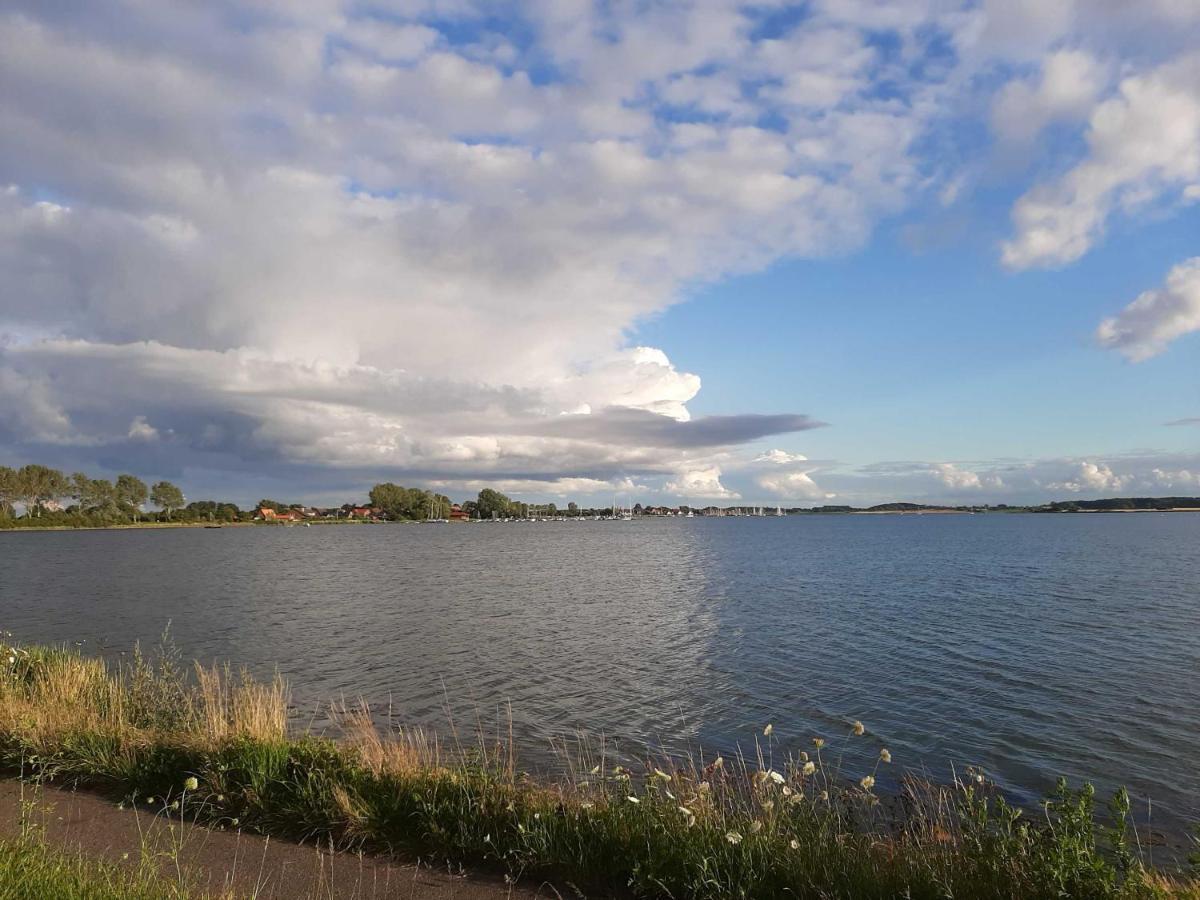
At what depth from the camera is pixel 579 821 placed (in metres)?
8.52

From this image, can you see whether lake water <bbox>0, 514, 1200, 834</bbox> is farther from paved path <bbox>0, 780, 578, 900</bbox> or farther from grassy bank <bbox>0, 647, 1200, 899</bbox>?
paved path <bbox>0, 780, 578, 900</bbox>

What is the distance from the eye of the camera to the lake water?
18984 mm

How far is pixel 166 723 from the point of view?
43.5ft

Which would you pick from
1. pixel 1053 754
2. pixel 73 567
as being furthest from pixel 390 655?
pixel 73 567

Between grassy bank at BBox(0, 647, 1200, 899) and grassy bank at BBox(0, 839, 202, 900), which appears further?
grassy bank at BBox(0, 647, 1200, 899)

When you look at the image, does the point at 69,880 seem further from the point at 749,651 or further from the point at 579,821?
the point at 749,651

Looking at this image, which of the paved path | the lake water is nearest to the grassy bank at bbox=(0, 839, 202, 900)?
the paved path

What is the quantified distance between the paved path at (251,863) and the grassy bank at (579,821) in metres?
0.33

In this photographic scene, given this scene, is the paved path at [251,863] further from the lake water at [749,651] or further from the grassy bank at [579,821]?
the lake water at [749,651]

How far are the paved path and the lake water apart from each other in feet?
29.3

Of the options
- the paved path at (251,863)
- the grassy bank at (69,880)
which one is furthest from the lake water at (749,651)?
the grassy bank at (69,880)

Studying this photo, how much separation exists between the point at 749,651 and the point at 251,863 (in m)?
24.5

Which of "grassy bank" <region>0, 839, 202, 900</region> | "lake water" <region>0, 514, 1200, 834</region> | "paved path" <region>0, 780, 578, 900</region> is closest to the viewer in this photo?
"grassy bank" <region>0, 839, 202, 900</region>

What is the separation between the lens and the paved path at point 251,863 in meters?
7.45
